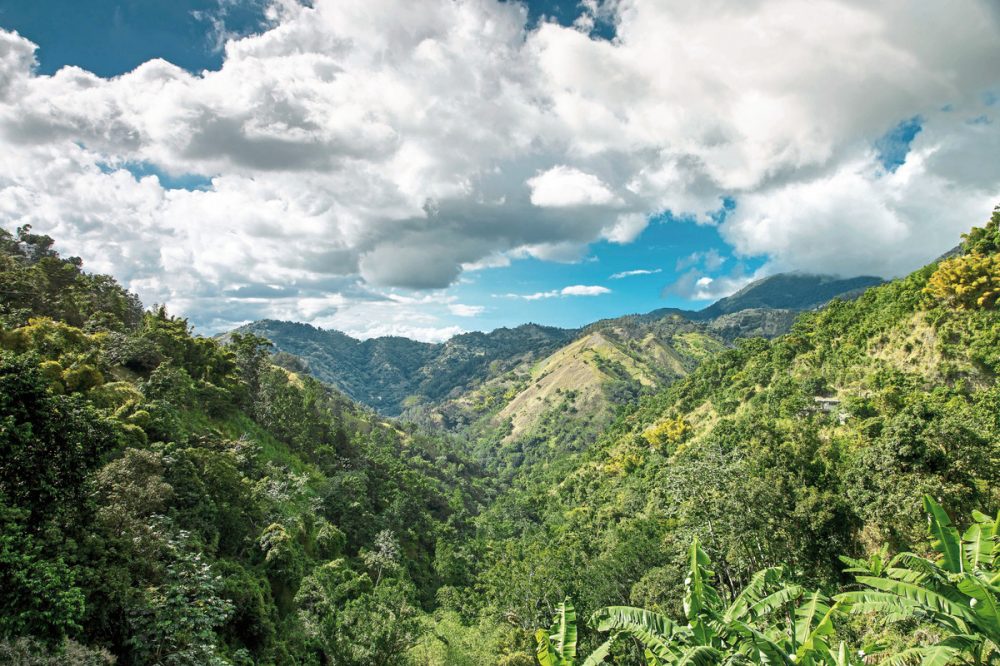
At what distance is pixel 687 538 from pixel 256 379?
6346 cm

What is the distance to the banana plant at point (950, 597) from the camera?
8039 mm

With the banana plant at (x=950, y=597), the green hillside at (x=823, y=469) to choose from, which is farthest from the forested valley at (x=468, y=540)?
the green hillside at (x=823, y=469)

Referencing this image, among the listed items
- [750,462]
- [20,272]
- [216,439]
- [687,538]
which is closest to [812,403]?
[750,462]

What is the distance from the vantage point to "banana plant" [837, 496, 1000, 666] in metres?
8.04

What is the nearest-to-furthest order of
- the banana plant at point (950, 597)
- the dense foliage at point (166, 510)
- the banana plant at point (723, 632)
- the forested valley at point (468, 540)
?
the banana plant at point (950, 597) < the banana plant at point (723, 632) < the forested valley at point (468, 540) < the dense foliage at point (166, 510)

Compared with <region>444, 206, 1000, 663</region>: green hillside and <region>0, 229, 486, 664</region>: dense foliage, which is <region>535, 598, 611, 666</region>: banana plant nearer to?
<region>444, 206, 1000, 663</region>: green hillside

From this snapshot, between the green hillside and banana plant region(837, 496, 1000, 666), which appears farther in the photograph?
the green hillside

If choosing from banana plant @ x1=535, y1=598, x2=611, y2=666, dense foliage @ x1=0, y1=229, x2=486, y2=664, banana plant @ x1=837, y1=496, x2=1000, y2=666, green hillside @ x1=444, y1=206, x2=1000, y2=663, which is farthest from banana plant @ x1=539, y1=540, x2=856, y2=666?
dense foliage @ x1=0, y1=229, x2=486, y2=664

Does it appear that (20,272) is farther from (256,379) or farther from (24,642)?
(24,642)

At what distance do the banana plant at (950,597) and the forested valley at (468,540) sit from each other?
0.05 m

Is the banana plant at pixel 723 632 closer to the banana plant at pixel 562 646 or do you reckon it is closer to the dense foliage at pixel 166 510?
the banana plant at pixel 562 646

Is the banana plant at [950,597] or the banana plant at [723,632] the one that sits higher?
the banana plant at [950,597]

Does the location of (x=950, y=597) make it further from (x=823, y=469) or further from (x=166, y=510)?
(x=166, y=510)

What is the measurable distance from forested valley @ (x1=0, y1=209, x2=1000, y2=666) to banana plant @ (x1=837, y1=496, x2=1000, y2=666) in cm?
5
